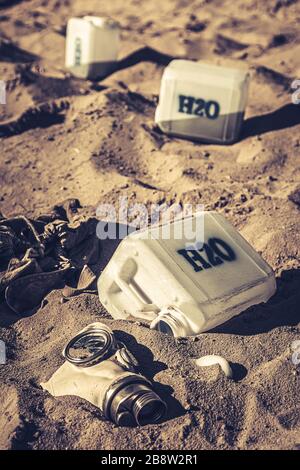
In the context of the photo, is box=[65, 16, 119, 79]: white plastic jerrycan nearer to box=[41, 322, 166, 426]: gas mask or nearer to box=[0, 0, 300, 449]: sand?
box=[0, 0, 300, 449]: sand

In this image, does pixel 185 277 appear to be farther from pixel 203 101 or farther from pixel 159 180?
pixel 203 101

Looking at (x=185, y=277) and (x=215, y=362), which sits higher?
(x=185, y=277)

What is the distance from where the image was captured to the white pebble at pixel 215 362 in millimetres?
3654

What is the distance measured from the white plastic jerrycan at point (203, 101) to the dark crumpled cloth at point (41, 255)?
1.71 meters

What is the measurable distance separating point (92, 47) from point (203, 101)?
2.04 metres

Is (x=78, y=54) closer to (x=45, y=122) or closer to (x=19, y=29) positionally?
(x=45, y=122)

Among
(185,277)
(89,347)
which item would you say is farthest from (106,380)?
(185,277)

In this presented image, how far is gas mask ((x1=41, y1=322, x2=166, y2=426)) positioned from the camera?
3.34 meters

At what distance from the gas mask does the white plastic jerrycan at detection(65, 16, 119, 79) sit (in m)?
4.48

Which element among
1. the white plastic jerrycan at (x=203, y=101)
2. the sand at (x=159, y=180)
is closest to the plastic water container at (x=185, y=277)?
the sand at (x=159, y=180)

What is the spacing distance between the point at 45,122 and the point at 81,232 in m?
2.35

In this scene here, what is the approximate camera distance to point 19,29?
9242 millimetres

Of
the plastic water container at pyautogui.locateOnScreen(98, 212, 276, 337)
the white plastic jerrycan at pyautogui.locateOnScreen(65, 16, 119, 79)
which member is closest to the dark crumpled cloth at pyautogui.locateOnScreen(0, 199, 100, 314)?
the plastic water container at pyautogui.locateOnScreen(98, 212, 276, 337)

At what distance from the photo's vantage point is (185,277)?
3.85 meters
